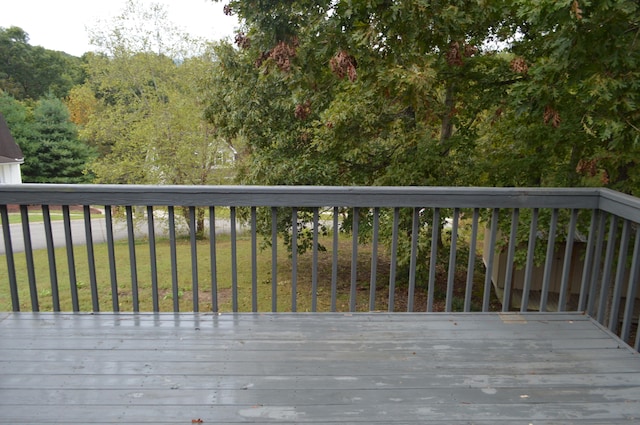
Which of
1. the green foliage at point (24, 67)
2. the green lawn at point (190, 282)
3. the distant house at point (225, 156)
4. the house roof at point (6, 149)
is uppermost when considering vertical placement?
the green foliage at point (24, 67)

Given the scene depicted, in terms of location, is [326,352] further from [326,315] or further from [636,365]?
[636,365]

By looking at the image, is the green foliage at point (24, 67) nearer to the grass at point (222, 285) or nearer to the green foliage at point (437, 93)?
the green foliage at point (437, 93)

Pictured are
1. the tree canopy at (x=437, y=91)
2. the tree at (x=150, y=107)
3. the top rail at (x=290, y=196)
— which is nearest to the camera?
the top rail at (x=290, y=196)

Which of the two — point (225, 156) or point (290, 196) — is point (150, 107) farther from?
point (290, 196)

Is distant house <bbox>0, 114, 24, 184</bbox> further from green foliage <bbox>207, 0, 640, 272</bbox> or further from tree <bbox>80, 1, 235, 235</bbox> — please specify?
tree <bbox>80, 1, 235, 235</bbox>

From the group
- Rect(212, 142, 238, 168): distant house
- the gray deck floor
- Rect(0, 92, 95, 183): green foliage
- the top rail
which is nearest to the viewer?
the gray deck floor

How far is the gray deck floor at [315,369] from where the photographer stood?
174 cm

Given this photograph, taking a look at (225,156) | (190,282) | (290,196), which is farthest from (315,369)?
(225,156)

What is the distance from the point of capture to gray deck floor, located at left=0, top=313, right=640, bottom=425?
1741 mm

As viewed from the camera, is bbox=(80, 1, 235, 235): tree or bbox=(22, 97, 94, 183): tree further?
bbox=(80, 1, 235, 235): tree

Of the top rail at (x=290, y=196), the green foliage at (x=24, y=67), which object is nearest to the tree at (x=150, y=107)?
the green foliage at (x=24, y=67)

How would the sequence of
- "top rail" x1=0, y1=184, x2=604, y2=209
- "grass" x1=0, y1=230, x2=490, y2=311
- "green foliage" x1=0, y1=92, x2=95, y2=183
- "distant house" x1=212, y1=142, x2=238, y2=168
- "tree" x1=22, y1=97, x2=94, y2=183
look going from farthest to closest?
"distant house" x1=212, y1=142, x2=238, y2=168 < "grass" x1=0, y1=230, x2=490, y2=311 < "tree" x1=22, y1=97, x2=94, y2=183 < "green foliage" x1=0, y1=92, x2=95, y2=183 < "top rail" x1=0, y1=184, x2=604, y2=209

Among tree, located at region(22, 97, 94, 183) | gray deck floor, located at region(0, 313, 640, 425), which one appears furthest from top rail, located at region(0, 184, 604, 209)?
tree, located at region(22, 97, 94, 183)

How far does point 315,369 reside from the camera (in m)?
2.06
